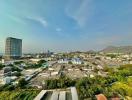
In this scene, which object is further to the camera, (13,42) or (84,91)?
(13,42)

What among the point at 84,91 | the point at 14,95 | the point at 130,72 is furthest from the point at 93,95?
the point at 130,72

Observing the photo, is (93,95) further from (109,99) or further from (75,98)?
(75,98)

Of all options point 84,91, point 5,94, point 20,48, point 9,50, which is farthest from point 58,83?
point 20,48

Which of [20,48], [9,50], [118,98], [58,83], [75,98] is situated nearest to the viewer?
[75,98]

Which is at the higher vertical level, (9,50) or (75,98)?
(9,50)

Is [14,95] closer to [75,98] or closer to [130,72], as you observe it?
[75,98]

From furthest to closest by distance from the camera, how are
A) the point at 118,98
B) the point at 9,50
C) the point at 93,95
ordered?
the point at 9,50 < the point at 93,95 < the point at 118,98
